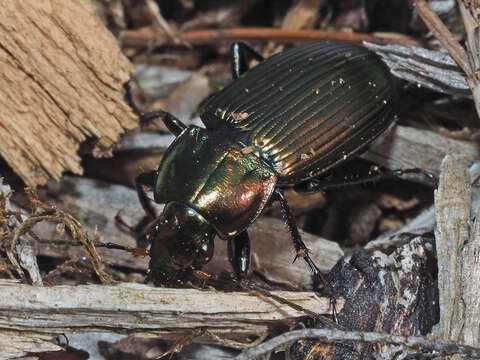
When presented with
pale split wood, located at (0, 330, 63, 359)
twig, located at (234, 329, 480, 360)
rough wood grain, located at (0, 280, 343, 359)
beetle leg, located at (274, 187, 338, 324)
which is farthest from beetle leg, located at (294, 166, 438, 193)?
pale split wood, located at (0, 330, 63, 359)

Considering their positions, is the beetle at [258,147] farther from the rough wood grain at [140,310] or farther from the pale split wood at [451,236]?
the pale split wood at [451,236]

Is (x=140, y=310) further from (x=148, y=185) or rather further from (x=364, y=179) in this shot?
(x=364, y=179)

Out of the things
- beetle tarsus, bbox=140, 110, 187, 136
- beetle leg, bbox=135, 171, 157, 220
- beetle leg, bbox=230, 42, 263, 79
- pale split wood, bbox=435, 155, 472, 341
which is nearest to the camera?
pale split wood, bbox=435, 155, 472, 341

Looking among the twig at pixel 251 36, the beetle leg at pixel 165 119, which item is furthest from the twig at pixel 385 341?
the twig at pixel 251 36

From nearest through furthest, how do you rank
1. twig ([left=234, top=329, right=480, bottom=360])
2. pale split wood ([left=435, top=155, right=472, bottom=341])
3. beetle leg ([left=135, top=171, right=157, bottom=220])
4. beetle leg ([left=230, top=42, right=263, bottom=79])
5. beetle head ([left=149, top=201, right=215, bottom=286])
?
twig ([left=234, top=329, right=480, bottom=360]), pale split wood ([left=435, top=155, right=472, bottom=341]), beetle head ([left=149, top=201, right=215, bottom=286]), beetle leg ([left=135, top=171, right=157, bottom=220]), beetle leg ([left=230, top=42, right=263, bottom=79])

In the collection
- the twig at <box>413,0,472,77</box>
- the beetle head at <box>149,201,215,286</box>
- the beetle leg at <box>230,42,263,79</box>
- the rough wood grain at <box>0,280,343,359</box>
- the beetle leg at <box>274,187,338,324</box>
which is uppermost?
the twig at <box>413,0,472,77</box>

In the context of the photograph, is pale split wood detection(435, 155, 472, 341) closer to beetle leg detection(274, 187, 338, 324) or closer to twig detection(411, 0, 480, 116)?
twig detection(411, 0, 480, 116)
